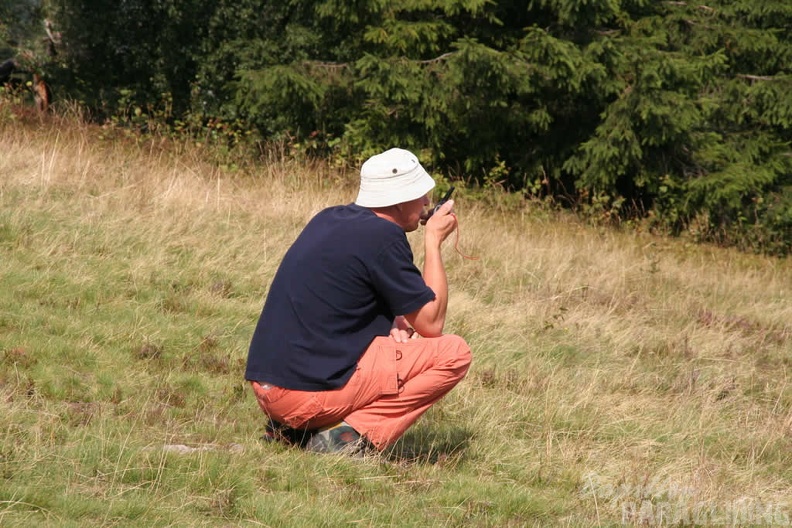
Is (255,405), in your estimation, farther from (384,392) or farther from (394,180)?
(394,180)

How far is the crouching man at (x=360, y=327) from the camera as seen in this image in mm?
4324

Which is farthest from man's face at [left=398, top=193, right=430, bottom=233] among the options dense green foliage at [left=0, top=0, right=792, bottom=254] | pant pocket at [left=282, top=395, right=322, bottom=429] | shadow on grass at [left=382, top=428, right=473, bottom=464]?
dense green foliage at [left=0, top=0, right=792, bottom=254]

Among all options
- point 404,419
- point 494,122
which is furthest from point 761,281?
point 404,419

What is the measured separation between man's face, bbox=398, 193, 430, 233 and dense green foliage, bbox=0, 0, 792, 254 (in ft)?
26.3

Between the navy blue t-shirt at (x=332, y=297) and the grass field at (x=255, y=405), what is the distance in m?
0.44

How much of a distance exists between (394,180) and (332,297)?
59 centimetres

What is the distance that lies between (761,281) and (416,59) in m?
5.68

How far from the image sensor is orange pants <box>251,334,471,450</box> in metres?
4.37

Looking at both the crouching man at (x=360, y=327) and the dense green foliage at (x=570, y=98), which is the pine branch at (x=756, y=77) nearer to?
the dense green foliage at (x=570, y=98)

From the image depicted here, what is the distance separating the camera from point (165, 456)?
4.18 metres

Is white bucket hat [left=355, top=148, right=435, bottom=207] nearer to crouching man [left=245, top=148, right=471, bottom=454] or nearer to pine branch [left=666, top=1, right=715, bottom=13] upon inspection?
crouching man [left=245, top=148, right=471, bottom=454]

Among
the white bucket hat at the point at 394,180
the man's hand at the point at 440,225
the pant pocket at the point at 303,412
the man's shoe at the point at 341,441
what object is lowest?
the man's shoe at the point at 341,441

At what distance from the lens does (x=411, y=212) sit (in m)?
4.50

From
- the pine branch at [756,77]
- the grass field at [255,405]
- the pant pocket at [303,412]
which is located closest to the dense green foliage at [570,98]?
the pine branch at [756,77]
